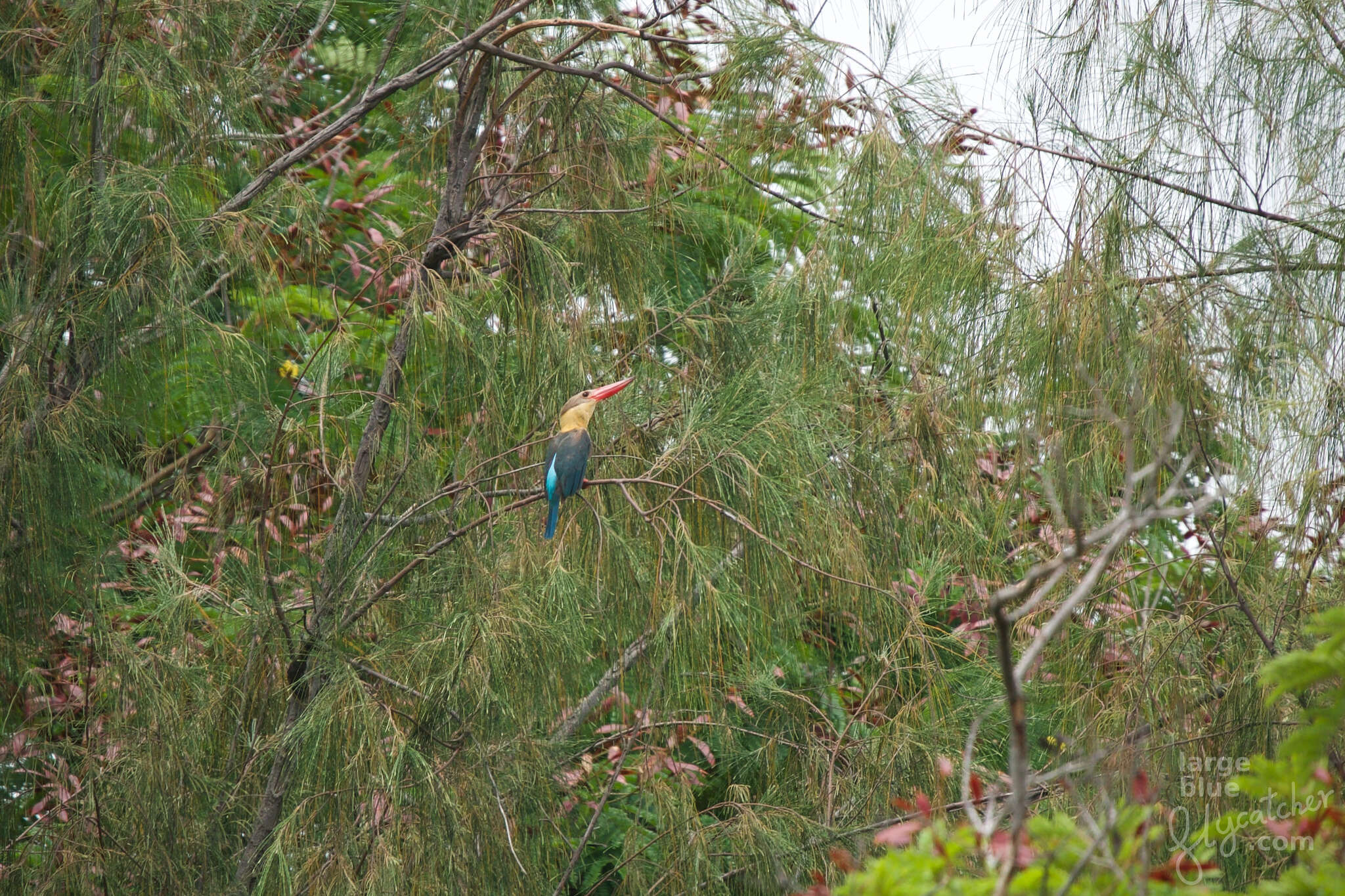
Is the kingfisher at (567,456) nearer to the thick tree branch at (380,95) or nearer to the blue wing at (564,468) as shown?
the blue wing at (564,468)

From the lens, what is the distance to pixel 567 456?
10.9 ft

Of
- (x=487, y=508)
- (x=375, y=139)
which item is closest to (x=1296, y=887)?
(x=487, y=508)

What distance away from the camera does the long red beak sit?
3564 mm

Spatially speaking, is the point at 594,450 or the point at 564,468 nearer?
the point at 564,468

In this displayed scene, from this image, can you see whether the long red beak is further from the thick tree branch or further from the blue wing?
the thick tree branch

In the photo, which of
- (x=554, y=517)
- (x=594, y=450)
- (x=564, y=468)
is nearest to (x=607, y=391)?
(x=594, y=450)

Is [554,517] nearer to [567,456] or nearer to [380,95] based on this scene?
[567,456]

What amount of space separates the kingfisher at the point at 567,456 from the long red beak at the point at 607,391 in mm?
19

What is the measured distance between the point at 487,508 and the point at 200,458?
3.48 ft

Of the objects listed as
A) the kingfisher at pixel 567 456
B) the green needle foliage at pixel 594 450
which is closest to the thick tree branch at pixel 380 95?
the green needle foliage at pixel 594 450

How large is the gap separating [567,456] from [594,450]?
12.0 inches

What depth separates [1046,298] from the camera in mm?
3031

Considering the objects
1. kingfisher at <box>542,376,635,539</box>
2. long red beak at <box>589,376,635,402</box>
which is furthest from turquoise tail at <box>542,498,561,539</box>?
long red beak at <box>589,376,635,402</box>

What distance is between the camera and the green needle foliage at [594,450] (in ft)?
9.53
